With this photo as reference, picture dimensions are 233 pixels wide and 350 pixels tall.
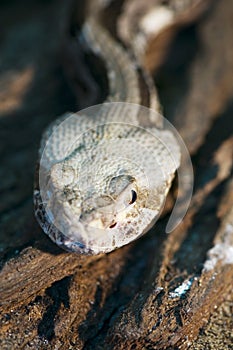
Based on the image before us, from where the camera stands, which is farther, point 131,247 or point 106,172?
point 131,247

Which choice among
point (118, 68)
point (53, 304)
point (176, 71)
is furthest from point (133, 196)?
point (176, 71)

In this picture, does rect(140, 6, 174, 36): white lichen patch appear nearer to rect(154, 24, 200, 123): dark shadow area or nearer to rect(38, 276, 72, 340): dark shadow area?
rect(154, 24, 200, 123): dark shadow area

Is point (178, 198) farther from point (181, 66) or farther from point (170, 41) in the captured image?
point (170, 41)

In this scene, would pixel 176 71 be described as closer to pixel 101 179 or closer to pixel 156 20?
pixel 156 20

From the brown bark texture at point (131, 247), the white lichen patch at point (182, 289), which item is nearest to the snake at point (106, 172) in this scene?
the brown bark texture at point (131, 247)

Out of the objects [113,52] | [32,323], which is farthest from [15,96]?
[32,323]

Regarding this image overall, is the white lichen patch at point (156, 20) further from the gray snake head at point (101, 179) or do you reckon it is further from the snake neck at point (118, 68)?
the gray snake head at point (101, 179)

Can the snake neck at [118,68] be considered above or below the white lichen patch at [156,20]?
above
